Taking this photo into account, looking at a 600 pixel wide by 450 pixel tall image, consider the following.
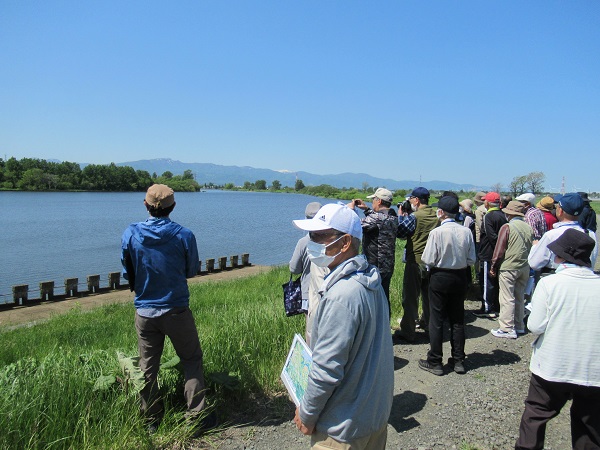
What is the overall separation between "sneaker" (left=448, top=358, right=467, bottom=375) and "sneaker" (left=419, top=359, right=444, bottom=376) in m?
0.20

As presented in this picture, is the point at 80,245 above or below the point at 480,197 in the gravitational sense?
below

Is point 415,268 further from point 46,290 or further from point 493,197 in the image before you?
point 46,290

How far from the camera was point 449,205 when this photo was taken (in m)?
5.05

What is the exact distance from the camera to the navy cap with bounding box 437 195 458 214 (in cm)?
502

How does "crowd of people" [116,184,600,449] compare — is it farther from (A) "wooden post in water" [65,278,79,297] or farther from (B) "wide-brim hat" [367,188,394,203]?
(A) "wooden post in water" [65,278,79,297]

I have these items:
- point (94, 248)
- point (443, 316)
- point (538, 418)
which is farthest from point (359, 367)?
point (94, 248)

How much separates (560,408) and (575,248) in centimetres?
114

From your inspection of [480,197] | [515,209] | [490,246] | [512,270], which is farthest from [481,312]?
[480,197]

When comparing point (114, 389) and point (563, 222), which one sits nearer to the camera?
point (114, 389)

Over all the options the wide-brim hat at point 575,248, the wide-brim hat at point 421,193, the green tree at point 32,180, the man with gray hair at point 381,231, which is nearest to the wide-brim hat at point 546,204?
the wide-brim hat at point 421,193

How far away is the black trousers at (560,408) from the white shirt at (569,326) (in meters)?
0.09

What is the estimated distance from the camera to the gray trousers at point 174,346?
3.44m

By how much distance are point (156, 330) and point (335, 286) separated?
2169 millimetres

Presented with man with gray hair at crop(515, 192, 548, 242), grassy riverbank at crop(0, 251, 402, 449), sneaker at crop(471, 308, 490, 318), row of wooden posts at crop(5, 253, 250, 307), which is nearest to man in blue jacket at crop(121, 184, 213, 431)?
grassy riverbank at crop(0, 251, 402, 449)
